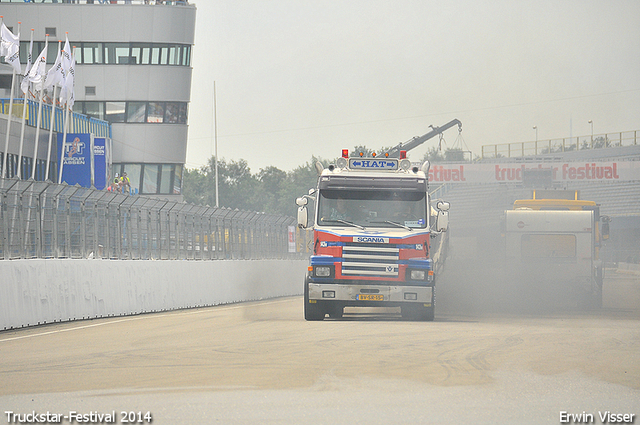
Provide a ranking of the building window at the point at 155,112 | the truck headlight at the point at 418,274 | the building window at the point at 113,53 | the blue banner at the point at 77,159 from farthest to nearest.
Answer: the building window at the point at 155,112 < the building window at the point at 113,53 < the blue banner at the point at 77,159 < the truck headlight at the point at 418,274

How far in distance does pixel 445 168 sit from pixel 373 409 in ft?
192

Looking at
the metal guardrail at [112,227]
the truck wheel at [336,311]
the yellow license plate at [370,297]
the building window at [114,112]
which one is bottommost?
the truck wheel at [336,311]

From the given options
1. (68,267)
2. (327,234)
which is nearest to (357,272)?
(327,234)

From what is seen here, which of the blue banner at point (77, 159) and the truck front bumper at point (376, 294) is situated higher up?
the blue banner at point (77, 159)

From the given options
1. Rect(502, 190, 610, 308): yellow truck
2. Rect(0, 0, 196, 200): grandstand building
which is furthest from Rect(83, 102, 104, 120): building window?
Rect(502, 190, 610, 308): yellow truck

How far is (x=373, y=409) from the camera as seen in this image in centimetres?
777

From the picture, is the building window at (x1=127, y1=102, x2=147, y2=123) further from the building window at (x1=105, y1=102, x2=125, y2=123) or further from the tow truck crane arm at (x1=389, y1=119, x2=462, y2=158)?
the tow truck crane arm at (x1=389, y1=119, x2=462, y2=158)

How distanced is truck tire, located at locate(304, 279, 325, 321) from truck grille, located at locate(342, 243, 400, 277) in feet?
2.82

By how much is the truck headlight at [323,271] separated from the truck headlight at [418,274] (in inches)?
62.4

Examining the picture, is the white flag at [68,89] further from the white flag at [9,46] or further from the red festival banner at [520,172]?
the red festival banner at [520,172]

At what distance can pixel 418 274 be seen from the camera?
16844mm

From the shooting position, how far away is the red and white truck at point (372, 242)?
16844mm

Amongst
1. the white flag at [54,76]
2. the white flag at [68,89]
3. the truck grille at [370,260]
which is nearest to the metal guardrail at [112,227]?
the truck grille at [370,260]

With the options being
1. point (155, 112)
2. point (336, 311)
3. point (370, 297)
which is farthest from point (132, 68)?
point (370, 297)
